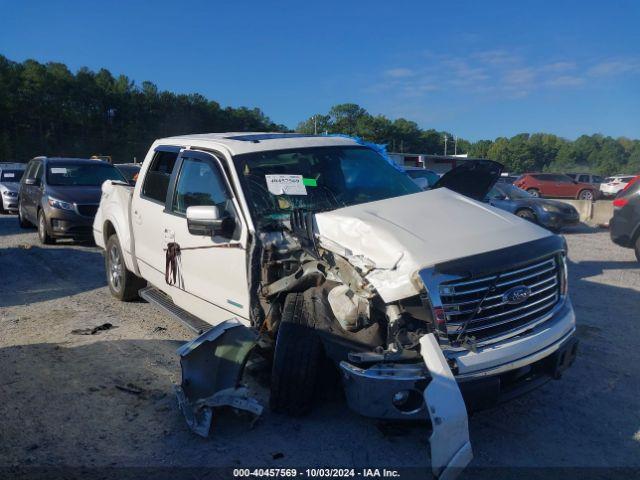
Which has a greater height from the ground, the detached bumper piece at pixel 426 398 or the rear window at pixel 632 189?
the rear window at pixel 632 189

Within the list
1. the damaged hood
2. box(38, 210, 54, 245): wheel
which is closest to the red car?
box(38, 210, 54, 245): wheel

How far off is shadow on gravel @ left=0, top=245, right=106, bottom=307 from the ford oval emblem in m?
6.02

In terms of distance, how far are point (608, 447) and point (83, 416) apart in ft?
11.5

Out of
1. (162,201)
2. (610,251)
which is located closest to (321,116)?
(610,251)

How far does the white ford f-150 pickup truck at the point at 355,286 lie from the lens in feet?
10.2

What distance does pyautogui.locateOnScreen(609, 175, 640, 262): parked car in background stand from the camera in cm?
961

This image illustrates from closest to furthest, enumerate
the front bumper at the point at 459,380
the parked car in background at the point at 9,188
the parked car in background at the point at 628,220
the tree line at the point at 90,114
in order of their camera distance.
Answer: the front bumper at the point at 459,380, the parked car in background at the point at 628,220, the parked car in background at the point at 9,188, the tree line at the point at 90,114

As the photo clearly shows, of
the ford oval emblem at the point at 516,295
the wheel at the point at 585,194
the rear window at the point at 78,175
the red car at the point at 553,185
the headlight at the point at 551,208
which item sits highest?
the rear window at the point at 78,175

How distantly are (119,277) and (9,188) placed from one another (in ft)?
44.7

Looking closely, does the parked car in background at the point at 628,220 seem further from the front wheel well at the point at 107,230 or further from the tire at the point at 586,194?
the tire at the point at 586,194

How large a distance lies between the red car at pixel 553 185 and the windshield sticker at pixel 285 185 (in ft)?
98.6

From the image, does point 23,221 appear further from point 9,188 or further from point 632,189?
point 632,189

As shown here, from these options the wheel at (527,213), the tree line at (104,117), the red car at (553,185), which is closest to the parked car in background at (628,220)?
the wheel at (527,213)

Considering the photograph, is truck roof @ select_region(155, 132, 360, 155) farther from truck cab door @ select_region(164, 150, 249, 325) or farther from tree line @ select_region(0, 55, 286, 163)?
tree line @ select_region(0, 55, 286, 163)
